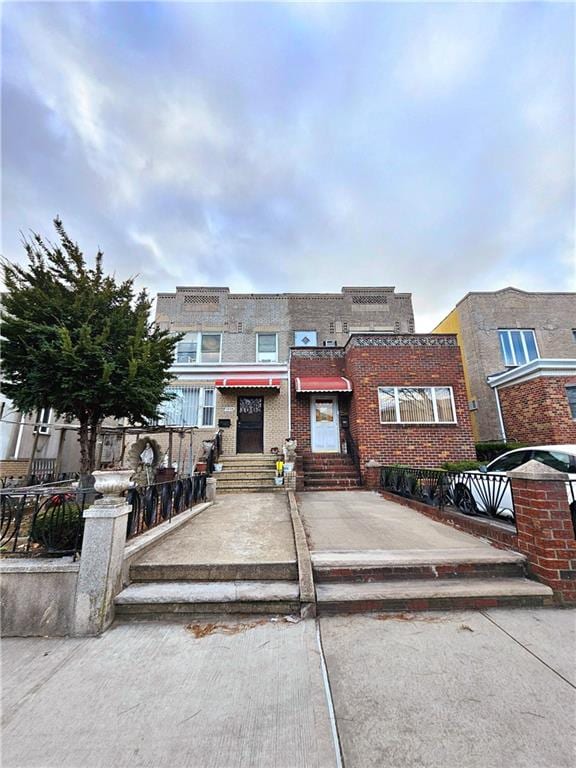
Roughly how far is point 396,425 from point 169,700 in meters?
9.64

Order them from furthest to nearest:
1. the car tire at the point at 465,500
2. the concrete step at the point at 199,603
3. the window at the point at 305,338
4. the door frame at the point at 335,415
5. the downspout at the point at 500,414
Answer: the window at the point at 305,338
the downspout at the point at 500,414
the door frame at the point at 335,415
the car tire at the point at 465,500
the concrete step at the point at 199,603

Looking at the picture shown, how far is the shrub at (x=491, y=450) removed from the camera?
10.6m

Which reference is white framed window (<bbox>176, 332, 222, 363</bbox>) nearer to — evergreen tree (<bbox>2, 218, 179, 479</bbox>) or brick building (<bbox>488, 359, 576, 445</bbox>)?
evergreen tree (<bbox>2, 218, 179, 479</bbox>)

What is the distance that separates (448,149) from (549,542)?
1034 centimetres

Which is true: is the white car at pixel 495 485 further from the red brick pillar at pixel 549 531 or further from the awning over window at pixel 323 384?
the awning over window at pixel 323 384

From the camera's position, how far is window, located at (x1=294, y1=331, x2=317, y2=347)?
15.7 metres

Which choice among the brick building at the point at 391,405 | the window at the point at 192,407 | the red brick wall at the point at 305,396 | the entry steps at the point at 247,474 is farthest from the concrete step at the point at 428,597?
the window at the point at 192,407

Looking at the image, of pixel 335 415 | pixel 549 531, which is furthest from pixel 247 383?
pixel 549 531

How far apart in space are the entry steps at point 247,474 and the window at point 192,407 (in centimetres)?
201

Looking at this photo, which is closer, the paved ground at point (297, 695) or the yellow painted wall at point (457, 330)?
the paved ground at point (297, 695)

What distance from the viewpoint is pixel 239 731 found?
1731mm

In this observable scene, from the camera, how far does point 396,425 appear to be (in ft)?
34.1

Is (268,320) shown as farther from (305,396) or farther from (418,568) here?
(418,568)

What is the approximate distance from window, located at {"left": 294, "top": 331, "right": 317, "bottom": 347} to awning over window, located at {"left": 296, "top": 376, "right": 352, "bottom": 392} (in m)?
3.95
